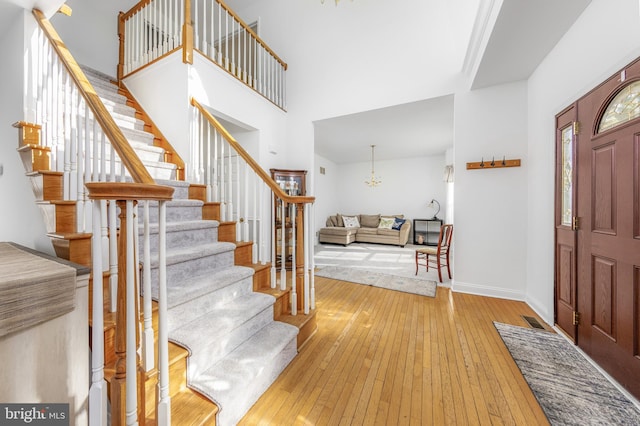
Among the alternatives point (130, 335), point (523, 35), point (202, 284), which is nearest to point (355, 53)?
point (523, 35)

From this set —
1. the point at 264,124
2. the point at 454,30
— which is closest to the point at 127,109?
the point at 264,124

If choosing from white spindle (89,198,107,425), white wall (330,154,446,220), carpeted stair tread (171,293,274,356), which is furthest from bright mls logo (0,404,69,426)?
white wall (330,154,446,220)

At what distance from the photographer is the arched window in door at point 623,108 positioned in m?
1.45

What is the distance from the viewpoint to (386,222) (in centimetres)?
714

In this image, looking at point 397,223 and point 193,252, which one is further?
point 397,223

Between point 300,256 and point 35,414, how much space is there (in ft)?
4.87

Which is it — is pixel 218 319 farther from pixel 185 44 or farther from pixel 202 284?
pixel 185 44

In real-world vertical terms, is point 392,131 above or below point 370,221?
above

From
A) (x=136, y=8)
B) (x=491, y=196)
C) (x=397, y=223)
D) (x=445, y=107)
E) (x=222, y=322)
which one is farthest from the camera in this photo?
(x=397, y=223)

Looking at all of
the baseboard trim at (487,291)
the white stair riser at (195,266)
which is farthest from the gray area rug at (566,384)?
the white stair riser at (195,266)

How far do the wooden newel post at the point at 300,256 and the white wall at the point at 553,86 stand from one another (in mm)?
2304

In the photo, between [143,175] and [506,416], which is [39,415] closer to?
[143,175]

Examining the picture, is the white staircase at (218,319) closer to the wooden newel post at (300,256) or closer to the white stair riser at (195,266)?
the white stair riser at (195,266)

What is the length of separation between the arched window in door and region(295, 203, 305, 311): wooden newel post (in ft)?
7.13
